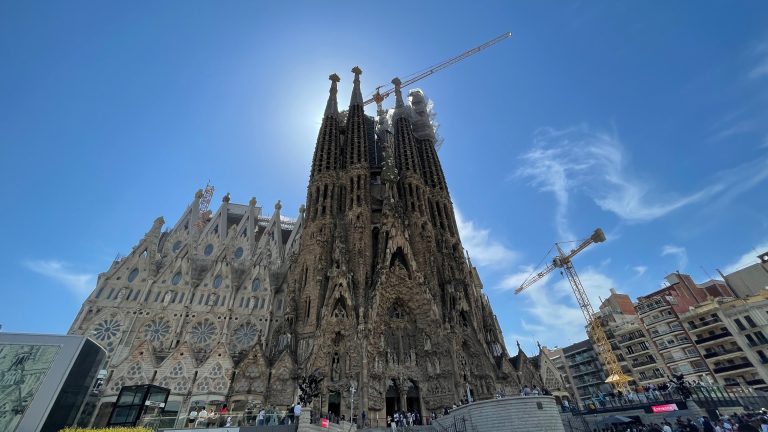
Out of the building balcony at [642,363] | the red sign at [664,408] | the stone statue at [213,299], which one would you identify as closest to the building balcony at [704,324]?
the building balcony at [642,363]

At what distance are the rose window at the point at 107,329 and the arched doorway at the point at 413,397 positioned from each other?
78.5ft

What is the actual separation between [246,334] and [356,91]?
1402 inches

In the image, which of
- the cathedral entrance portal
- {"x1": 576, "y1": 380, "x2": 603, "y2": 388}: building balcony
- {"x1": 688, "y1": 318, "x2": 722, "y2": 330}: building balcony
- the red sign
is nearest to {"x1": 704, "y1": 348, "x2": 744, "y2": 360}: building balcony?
{"x1": 688, "y1": 318, "x2": 722, "y2": 330}: building balcony

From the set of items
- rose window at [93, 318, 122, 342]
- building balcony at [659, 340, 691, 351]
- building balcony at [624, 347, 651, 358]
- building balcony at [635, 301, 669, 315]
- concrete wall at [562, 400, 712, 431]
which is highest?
building balcony at [635, 301, 669, 315]

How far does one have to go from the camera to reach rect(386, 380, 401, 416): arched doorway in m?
A: 29.0

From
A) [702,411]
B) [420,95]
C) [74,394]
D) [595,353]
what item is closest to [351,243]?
[74,394]

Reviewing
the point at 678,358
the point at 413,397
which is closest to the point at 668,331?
the point at 678,358

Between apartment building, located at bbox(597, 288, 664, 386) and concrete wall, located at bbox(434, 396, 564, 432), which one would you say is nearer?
concrete wall, located at bbox(434, 396, 564, 432)

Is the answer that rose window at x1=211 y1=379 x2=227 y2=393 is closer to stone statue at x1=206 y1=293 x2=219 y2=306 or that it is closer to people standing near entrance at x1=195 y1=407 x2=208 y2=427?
stone statue at x1=206 y1=293 x2=219 y2=306

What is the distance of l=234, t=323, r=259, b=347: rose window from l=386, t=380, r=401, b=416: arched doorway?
1285 centimetres

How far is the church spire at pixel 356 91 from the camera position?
50.6 m

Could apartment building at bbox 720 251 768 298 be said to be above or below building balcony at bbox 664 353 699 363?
above

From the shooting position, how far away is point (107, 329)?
96.1ft

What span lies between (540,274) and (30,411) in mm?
76414
